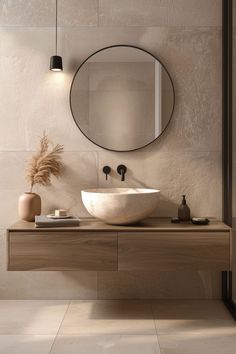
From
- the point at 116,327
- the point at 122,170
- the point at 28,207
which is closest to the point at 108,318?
the point at 116,327

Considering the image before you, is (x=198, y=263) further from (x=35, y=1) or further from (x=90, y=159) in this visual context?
(x=35, y=1)

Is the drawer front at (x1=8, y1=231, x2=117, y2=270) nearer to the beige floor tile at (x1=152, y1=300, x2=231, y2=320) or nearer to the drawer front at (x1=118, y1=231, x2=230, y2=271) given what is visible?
the drawer front at (x1=118, y1=231, x2=230, y2=271)

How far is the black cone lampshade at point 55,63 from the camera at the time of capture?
3.04m

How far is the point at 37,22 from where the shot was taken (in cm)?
320

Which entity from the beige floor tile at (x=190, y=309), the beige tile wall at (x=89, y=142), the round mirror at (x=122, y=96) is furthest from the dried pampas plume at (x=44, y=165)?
the beige floor tile at (x=190, y=309)

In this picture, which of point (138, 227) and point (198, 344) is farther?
point (138, 227)

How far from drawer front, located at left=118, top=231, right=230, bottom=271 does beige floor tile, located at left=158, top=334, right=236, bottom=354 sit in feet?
1.31

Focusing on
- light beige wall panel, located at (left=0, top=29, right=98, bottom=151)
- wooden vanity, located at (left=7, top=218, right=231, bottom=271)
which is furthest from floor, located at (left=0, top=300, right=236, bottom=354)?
light beige wall panel, located at (left=0, top=29, right=98, bottom=151)

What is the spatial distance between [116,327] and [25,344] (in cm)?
57

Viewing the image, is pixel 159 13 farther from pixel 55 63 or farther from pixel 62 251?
pixel 62 251

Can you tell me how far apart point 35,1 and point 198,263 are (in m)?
2.20

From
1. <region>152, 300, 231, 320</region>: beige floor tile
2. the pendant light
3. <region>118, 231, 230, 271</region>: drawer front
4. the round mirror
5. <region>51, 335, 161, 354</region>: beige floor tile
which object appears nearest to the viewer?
<region>51, 335, 161, 354</region>: beige floor tile

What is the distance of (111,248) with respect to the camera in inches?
105

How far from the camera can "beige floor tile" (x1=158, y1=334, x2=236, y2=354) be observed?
2.37 meters
